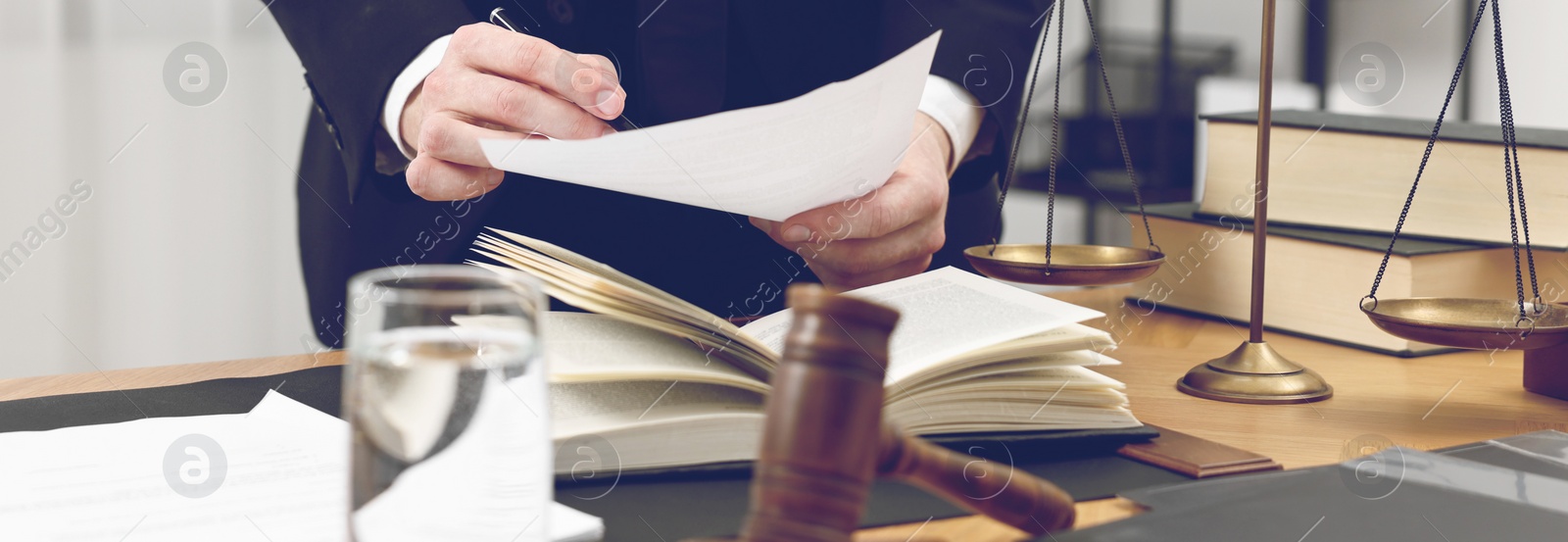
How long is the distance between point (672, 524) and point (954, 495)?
0.16 metres

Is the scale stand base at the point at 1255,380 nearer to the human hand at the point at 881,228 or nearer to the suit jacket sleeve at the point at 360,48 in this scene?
the human hand at the point at 881,228

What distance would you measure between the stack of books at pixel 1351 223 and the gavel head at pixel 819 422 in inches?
29.7

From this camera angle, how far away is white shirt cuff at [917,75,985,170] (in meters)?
1.16

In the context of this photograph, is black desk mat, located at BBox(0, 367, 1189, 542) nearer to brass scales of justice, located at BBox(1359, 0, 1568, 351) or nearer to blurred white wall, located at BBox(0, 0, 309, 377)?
brass scales of justice, located at BBox(1359, 0, 1568, 351)

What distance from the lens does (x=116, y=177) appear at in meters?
1.99

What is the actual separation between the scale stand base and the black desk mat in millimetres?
169

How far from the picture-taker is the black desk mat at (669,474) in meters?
0.53

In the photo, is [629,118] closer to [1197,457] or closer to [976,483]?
[1197,457]

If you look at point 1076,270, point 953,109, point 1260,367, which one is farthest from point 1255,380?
point 953,109

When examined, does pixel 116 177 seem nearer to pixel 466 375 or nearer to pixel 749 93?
pixel 749 93

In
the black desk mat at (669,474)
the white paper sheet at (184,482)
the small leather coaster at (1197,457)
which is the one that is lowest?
the white paper sheet at (184,482)

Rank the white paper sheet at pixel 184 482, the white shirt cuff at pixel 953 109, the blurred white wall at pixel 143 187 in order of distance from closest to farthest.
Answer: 1. the white paper sheet at pixel 184 482
2. the white shirt cuff at pixel 953 109
3. the blurred white wall at pixel 143 187

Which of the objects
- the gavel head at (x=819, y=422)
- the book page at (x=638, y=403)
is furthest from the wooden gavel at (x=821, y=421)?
the book page at (x=638, y=403)

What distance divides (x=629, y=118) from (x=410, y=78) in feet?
0.86
